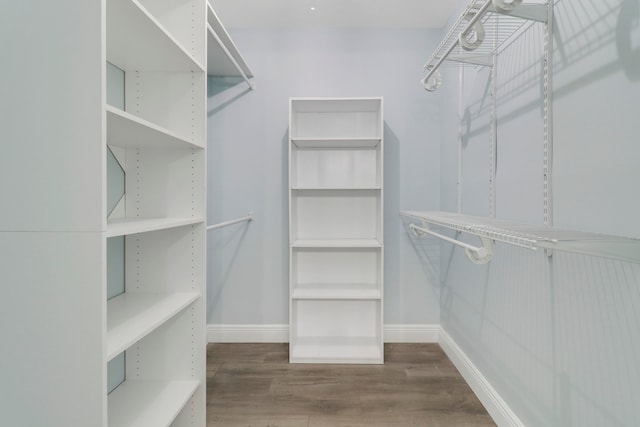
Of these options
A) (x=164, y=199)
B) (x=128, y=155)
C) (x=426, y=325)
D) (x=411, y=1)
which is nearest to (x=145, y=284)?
(x=164, y=199)

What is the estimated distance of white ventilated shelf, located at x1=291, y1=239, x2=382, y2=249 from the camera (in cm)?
225

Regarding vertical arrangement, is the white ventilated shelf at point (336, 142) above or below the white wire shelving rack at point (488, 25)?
below

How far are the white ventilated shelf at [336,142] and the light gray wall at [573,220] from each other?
0.85 metres

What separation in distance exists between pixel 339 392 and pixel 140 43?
73.3 inches

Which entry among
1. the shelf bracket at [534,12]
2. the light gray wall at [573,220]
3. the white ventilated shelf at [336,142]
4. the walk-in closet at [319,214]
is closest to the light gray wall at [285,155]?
the walk-in closet at [319,214]

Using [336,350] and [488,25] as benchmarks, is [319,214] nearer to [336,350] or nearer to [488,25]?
[336,350]

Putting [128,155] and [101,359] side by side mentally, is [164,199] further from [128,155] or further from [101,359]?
[101,359]

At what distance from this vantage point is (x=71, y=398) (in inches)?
35.7

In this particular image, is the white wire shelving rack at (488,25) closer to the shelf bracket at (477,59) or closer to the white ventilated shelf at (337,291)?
the shelf bracket at (477,59)

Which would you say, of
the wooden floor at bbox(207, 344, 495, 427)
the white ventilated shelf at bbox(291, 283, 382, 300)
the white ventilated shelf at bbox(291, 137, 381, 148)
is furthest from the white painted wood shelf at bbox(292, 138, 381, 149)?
the wooden floor at bbox(207, 344, 495, 427)

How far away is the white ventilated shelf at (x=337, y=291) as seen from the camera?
7.45 ft

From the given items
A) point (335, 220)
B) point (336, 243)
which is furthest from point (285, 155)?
point (336, 243)

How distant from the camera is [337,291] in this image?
2363 millimetres

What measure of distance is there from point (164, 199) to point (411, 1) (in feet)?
6.13
